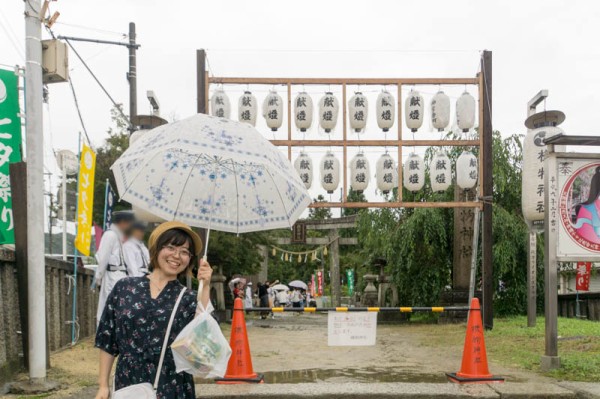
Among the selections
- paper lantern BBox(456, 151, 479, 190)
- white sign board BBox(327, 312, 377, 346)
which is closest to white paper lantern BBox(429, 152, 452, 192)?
paper lantern BBox(456, 151, 479, 190)

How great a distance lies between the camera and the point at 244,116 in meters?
13.7

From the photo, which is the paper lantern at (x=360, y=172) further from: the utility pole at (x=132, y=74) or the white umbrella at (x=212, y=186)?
the white umbrella at (x=212, y=186)

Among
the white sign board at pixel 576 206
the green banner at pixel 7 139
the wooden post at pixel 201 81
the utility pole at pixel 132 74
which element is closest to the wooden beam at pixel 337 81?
the wooden post at pixel 201 81

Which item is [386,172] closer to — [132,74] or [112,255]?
[112,255]

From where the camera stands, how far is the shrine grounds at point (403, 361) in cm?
736

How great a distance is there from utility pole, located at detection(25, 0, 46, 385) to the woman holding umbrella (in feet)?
13.0

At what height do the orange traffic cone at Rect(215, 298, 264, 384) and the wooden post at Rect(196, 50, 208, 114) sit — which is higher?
the wooden post at Rect(196, 50, 208, 114)

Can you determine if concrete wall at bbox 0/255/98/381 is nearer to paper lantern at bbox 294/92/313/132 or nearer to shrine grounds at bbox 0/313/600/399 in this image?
shrine grounds at bbox 0/313/600/399

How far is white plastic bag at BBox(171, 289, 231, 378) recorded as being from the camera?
119 inches

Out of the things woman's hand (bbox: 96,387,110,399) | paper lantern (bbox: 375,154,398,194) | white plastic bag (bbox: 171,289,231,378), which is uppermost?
paper lantern (bbox: 375,154,398,194)

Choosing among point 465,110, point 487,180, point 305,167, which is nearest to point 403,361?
point 305,167

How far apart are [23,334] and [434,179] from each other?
31.6ft

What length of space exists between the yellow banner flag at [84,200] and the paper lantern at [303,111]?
4.77 metres

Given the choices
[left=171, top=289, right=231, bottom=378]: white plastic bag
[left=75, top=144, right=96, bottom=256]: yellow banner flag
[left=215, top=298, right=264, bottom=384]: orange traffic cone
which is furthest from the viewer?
[left=75, top=144, right=96, bottom=256]: yellow banner flag
